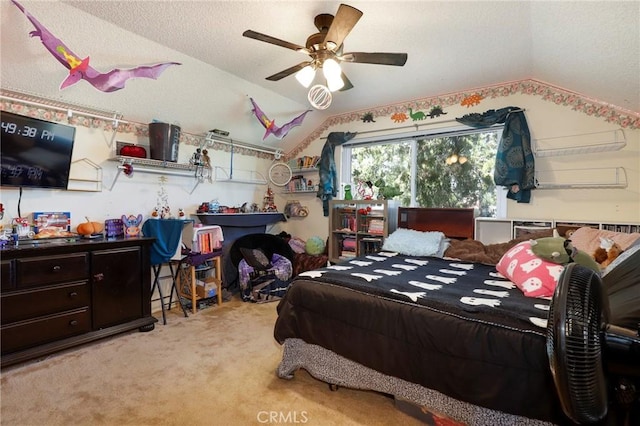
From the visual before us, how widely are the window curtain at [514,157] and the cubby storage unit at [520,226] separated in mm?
240

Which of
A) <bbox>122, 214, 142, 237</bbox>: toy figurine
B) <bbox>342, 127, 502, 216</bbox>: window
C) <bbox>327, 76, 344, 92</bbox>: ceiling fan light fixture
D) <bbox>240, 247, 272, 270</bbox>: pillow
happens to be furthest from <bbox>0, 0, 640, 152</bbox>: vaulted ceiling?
<bbox>240, 247, 272, 270</bbox>: pillow

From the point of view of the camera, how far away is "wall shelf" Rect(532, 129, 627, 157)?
264 cm

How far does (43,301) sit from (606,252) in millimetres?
3966

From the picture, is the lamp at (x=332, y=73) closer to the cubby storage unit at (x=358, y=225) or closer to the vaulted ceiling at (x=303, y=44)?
the vaulted ceiling at (x=303, y=44)

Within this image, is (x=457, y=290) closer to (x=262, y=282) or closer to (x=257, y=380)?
(x=257, y=380)

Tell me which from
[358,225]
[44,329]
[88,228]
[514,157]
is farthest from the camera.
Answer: [358,225]

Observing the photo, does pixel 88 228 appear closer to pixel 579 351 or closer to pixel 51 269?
pixel 51 269

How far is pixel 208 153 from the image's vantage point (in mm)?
3936

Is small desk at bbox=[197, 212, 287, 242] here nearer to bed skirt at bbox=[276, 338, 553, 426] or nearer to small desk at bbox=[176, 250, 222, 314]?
small desk at bbox=[176, 250, 222, 314]

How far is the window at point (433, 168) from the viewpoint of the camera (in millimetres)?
3410

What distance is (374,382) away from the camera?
1680 millimetres

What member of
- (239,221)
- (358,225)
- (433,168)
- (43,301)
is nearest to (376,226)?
(358,225)

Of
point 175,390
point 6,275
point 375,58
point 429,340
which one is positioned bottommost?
point 175,390

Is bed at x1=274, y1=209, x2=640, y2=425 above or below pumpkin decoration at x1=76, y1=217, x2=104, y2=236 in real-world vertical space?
below
